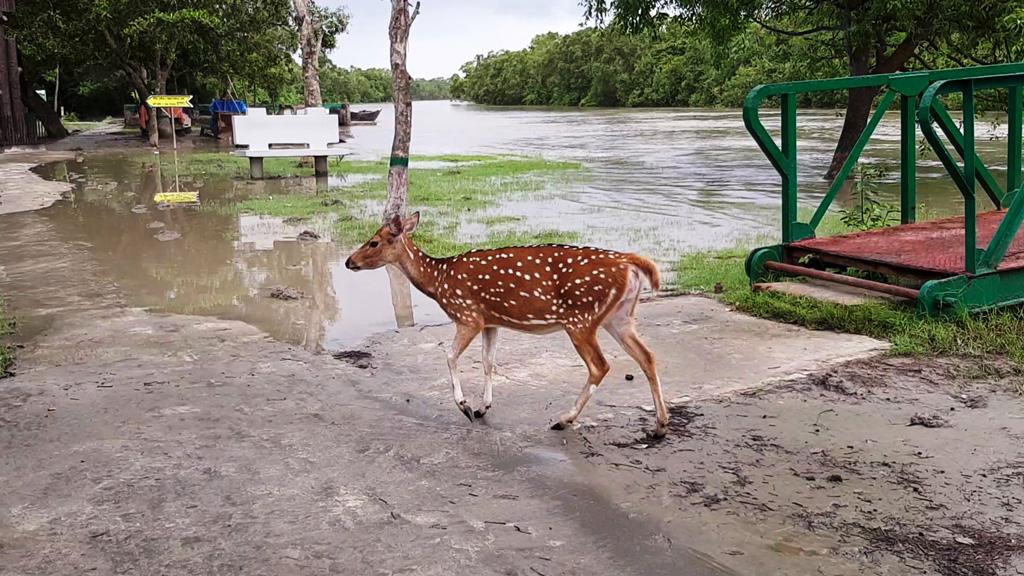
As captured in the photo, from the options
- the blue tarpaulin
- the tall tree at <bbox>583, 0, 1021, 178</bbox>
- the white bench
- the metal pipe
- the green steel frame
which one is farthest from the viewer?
the blue tarpaulin

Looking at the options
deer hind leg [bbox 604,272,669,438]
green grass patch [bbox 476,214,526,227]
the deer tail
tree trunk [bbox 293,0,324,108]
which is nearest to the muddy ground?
deer hind leg [bbox 604,272,669,438]

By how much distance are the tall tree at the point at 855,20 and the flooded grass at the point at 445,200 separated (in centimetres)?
404

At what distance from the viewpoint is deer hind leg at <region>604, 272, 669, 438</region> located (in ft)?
16.9

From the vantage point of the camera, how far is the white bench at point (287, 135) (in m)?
21.1

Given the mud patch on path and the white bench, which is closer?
the mud patch on path

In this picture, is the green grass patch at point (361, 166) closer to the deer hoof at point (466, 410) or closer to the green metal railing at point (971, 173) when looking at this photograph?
the green metal railing at point (971, 173)

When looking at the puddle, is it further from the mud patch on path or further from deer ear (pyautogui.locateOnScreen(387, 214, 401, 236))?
the mud patch on path

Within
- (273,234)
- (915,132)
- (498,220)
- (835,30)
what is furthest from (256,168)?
(915,132)

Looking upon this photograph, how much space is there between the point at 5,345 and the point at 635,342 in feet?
16.2

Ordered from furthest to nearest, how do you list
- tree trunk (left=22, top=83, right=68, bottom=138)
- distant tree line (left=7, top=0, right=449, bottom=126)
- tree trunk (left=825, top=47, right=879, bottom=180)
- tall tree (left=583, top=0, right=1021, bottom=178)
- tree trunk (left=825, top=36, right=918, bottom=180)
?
tree trunk (left=22, top=83, right=68, bottom=138) < distant tree line (left=7, top=0, right=449, bottom=126) < tree trunk (left=825, top=47, right=879, bottom=180) < tree trunk (left=825, top=36, right=918, bottom=180) < tall tree (left=583, top=0, right=1021, bottom=178)

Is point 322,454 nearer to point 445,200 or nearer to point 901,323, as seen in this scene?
point 901,323

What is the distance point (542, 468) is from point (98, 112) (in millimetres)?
56719

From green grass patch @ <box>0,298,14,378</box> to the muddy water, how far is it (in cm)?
13

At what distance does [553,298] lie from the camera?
5340 mm
